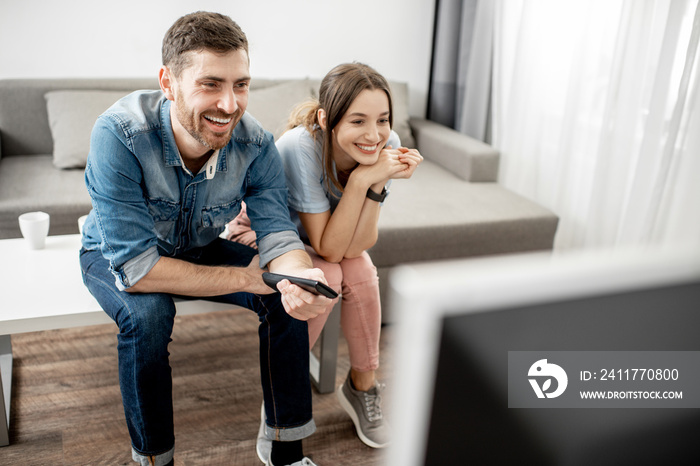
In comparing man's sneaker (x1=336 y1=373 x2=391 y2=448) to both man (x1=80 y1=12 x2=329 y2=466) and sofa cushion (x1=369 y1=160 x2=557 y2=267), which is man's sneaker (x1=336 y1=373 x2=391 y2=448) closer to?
man (x1=80 y1=12 x2=329 y2=466)

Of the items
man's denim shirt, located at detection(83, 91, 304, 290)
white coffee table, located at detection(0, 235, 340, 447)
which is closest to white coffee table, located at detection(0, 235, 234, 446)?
white coffee table, located at detection(0, 235, 340, 447)

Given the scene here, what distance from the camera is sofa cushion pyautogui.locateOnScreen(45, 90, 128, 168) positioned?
251 centimetres

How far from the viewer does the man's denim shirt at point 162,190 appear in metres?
1.32

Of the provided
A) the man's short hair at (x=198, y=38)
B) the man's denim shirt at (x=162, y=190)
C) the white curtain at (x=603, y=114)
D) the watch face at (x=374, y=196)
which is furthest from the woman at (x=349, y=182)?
the white curtain at (x=603, y=114)

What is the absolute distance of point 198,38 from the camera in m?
1.30

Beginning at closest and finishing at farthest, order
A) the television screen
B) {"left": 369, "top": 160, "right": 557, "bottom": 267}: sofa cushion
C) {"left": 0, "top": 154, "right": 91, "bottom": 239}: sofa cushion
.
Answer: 1. the television screen
2. {"left": 0, "top": 154, "right": 91, "bottom": 239}: sofa cushion
3. {"left": 369, "top": 160, "right": 557, "bottom": 267}: sofa cushion

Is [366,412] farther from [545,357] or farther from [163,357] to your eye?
[545,357]

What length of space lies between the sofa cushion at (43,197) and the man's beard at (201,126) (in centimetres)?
101

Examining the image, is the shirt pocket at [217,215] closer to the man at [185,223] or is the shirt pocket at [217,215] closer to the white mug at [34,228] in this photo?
the man at [185,223]

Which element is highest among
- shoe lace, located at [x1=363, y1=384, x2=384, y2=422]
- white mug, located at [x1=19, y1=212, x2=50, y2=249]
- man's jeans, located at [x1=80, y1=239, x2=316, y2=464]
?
white mug, located at [x1=19, y1=212, x2=50, y2=249]

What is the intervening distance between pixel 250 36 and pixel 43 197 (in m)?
1.33

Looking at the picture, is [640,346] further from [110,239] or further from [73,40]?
[73,40]

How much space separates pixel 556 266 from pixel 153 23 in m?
2.85

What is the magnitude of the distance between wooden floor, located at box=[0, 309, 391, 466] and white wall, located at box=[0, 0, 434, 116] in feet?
4.16
